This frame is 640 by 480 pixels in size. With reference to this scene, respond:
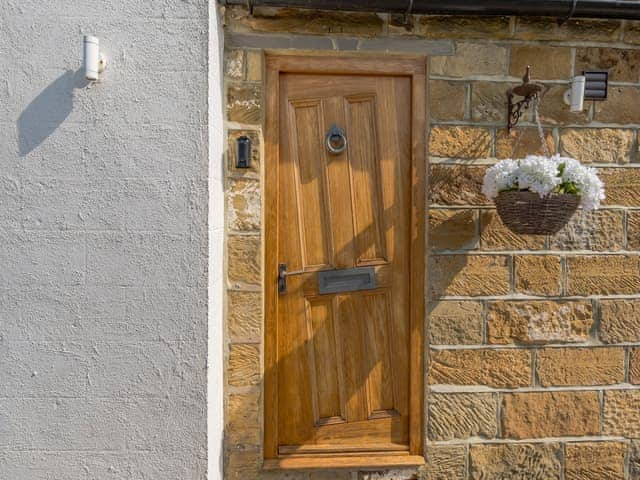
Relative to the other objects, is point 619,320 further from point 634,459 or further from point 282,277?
point 282,277

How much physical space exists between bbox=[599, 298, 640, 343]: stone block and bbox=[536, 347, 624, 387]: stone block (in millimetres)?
78

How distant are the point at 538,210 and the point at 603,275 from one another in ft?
2.41

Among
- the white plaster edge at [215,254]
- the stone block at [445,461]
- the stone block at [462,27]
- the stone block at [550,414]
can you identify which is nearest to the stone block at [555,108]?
the stone block at [462,27]

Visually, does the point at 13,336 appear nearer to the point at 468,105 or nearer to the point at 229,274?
the point at 229,274

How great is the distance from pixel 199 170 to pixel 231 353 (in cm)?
91

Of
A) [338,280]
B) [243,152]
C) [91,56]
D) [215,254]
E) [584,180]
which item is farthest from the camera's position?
[338,280]

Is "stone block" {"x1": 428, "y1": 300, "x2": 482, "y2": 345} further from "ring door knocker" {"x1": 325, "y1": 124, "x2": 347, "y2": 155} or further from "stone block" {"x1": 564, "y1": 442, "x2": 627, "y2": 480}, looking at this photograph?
"ring door knocker" {"x1": 325, "y1": 124, "x2": 347, "y2": 155}

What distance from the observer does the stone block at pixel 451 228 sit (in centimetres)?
220

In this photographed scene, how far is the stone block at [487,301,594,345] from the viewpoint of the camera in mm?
2217

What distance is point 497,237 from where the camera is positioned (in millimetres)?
2213

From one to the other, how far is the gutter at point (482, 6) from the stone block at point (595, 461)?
2147 millimetres

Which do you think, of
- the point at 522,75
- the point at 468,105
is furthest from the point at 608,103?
the point at 468,105

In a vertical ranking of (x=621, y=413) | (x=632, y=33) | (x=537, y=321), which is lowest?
(x=621, y=413)

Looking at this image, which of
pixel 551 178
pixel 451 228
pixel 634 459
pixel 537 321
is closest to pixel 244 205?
pixel 451 228
